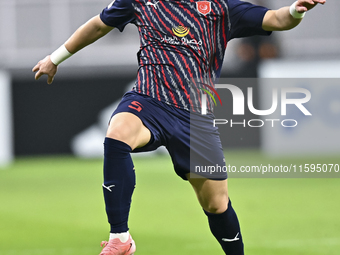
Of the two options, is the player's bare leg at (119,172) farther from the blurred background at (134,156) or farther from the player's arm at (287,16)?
the blurred background at (134,156)

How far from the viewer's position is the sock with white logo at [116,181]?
2877 mm

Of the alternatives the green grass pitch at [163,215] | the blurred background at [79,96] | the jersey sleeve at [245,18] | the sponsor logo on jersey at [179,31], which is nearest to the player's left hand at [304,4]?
the jersey sleeve at [245,18]

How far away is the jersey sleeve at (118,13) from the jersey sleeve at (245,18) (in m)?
0.60

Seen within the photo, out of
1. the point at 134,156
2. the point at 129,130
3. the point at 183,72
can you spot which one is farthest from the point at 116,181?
the point at 134,156

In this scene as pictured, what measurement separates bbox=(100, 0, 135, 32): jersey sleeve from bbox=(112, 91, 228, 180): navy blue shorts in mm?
473

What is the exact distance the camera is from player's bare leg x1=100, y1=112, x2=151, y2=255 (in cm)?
288

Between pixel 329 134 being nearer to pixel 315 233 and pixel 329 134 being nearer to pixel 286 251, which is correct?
pixel 315 233

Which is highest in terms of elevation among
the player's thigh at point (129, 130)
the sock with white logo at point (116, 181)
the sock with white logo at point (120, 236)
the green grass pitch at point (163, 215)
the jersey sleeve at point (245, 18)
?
the jersey sleeve at point (245, 18)

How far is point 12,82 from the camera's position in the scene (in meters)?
11.1

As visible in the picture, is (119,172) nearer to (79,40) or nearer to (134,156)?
(79,40)

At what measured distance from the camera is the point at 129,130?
2893 mm

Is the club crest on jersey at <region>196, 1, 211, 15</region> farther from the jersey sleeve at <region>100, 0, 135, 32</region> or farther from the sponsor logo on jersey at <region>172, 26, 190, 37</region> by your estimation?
the jersey sleeve at <region>100, 0, 135, 32</region>

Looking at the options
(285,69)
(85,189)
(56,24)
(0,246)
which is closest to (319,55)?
(285,69)

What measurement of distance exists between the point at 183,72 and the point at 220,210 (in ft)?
2.81
